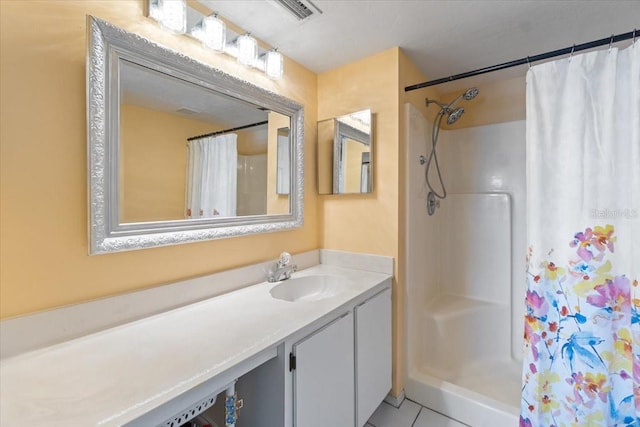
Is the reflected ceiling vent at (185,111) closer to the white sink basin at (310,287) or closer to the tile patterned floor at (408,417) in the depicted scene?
the white sink basin at (310,287)

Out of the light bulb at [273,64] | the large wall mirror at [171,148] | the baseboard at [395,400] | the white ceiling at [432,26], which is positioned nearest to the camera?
the large wall mirror at [171,148]

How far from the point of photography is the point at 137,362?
32.0 inches

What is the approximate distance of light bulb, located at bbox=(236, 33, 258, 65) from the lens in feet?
4.67

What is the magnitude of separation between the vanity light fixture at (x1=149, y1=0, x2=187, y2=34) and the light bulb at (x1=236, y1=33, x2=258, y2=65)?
288 mm

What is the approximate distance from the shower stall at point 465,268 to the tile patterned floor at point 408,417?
0.04 metres

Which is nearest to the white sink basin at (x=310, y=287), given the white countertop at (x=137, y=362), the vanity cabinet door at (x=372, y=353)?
the vanity cabinet door at (x=372, y=353)

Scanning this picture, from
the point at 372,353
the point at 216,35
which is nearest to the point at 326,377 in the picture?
the point at 372,353

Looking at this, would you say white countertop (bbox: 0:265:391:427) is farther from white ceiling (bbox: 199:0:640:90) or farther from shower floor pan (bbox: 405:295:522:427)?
white ceiling (bbox: 199:0:640:90)

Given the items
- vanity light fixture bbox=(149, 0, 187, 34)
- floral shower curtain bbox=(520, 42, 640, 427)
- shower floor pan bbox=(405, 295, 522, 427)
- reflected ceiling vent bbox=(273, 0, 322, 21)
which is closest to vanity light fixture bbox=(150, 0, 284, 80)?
vanity light fixture bbox=(149, 0, 187, 34)

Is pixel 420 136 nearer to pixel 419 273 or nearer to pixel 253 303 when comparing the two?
pixel 419 273

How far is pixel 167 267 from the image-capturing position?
1.21 m

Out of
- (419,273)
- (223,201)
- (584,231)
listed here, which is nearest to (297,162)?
(223,201)

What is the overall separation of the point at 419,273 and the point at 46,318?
1.96 m

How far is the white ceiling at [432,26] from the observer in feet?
4.41
